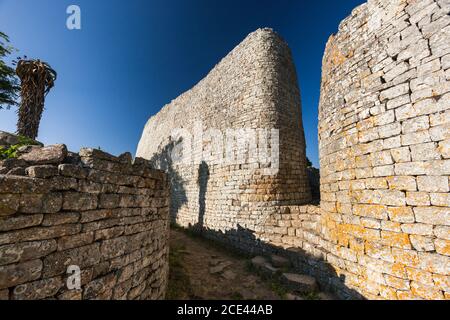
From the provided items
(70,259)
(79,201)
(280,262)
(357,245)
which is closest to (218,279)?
(280,262)

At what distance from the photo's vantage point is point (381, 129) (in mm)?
3354

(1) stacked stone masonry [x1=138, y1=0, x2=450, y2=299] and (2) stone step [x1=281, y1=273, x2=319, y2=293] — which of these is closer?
(1) stacked stone masonry [x1=138, y1=0, x2=450, y2=299]

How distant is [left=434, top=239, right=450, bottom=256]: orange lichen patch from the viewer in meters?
2.54

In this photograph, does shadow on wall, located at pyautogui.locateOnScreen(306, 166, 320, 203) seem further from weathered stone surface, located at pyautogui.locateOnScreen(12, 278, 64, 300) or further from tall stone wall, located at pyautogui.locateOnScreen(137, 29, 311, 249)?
weathered stone surface, located at pyautogui.locateOnScreen(12, 278, 64, 300)

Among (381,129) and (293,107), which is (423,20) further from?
(293,107)

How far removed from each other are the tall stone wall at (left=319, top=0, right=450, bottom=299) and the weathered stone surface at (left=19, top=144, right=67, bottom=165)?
15.1ft

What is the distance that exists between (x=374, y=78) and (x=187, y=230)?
371 inches

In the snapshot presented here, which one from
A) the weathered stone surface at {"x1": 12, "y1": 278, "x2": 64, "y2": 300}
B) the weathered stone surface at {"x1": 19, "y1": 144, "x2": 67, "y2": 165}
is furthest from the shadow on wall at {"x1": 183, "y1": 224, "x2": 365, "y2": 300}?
the weathered stone surface at {"x1": 19, "y1": 144, "x2": 67, "y2": 165}

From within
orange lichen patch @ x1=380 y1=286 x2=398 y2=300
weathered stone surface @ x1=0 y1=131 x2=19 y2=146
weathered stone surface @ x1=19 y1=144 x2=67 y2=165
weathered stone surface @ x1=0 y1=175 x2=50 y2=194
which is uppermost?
weathered stone surface @ x1=0 y1=131 x2=19 y2=146

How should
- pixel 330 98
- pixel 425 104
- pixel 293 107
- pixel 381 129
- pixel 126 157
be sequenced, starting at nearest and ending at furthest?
1. pixel 425 104
2. pixel 126 157
3. pixel 381 129
4. pixel 330 98
5. pixel 293 107

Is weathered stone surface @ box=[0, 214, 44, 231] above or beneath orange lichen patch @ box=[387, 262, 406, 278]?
above

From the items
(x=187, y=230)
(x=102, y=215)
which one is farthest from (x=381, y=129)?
(x=187, y=230)

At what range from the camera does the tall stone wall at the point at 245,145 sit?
7324 millimetres

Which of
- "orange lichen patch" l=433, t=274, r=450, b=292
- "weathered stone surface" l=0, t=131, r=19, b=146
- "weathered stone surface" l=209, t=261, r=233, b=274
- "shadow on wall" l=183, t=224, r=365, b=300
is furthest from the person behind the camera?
"weathered stone surface" l=209, t=261, r=233, b=274
